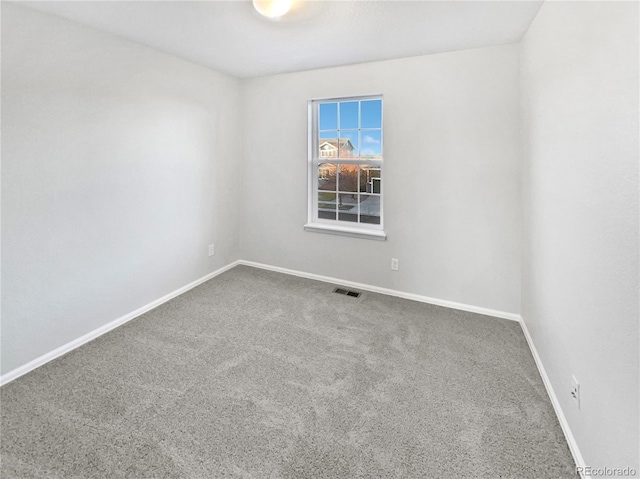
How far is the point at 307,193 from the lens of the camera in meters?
3.69

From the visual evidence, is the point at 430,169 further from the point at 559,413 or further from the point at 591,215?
the point at 559,413

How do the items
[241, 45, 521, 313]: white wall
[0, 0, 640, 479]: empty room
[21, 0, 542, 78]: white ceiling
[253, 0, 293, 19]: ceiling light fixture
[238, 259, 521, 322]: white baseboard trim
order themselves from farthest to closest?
1. [238, 259, 521, 322]: white baseboard trim
2. [241, 45, 521, 313]: white wall
3. [21, 0, 542, 78]: white ceiling
4. [253, 0, 293, 19]: ceiling light fixture
5. [0, 0, 640, 479]: empty room

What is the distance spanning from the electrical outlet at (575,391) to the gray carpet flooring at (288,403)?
24cm

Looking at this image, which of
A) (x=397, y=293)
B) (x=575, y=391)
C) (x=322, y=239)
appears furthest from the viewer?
(x=322, y=239)

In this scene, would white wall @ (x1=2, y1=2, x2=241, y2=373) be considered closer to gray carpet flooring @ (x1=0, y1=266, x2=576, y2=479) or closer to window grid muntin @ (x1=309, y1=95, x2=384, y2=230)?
gray carpet flooring @ (x1=0, y1=266, x2=576, y2=479)

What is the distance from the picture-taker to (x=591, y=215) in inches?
52.4

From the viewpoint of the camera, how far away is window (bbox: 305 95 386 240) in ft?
11.1

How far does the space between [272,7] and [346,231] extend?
2124mm

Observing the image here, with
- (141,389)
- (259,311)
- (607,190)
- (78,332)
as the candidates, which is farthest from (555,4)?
(78,332)

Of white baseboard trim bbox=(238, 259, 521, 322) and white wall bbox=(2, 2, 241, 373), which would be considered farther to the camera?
white baseboard trim bbox=(238, 259, 521, 322)

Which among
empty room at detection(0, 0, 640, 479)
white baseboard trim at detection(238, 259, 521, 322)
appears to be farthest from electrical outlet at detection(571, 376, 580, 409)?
white baseboard trim at detection(238, 259, 521, 322)

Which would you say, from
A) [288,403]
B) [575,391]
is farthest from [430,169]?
[288,403]

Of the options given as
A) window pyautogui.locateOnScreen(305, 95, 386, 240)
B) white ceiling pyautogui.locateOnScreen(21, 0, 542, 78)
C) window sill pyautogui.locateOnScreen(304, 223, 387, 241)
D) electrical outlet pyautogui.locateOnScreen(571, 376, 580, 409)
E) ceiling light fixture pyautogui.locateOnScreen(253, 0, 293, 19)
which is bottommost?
electrical outlet pyautogui.locateOnScreen(571, 376, 580, 409)

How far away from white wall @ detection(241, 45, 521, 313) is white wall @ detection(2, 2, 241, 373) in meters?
0.92
